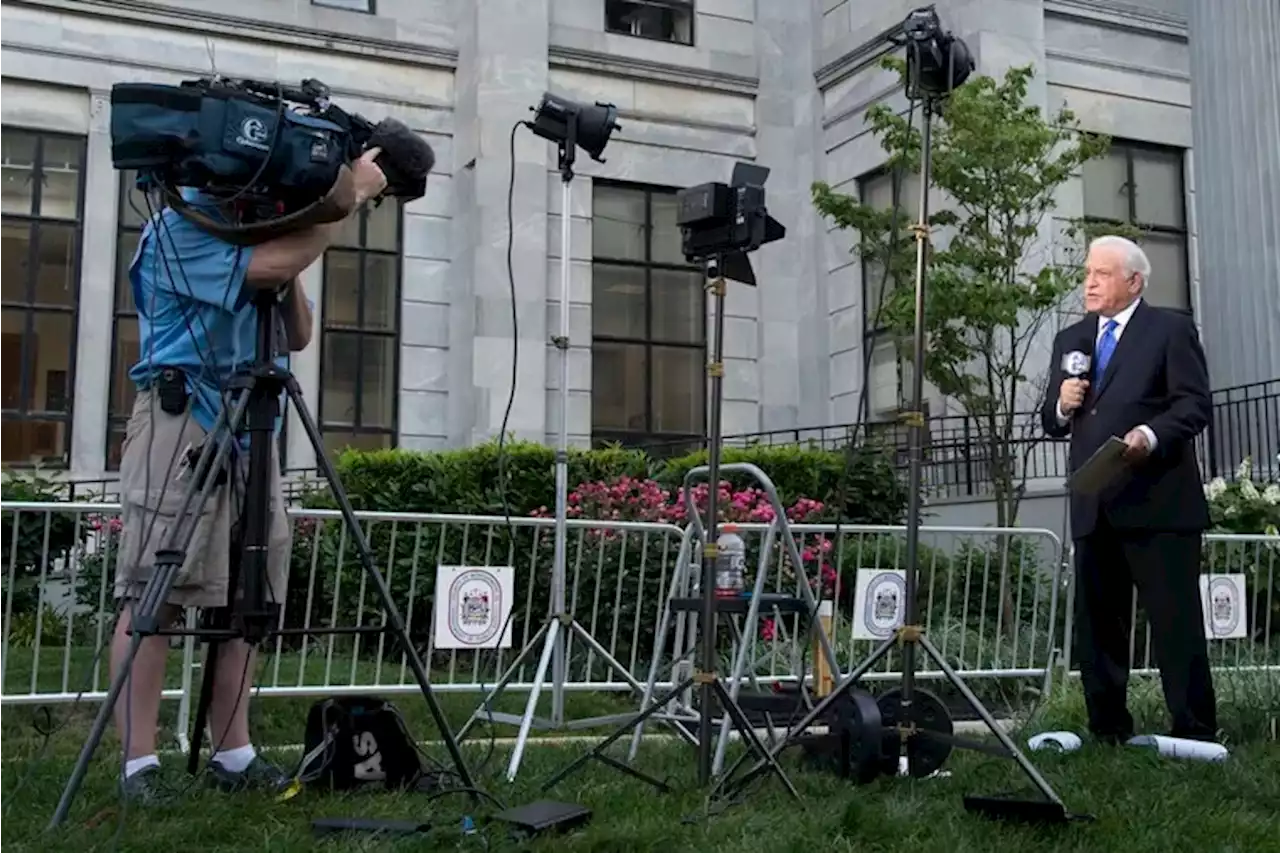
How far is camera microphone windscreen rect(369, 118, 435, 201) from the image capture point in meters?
4.24

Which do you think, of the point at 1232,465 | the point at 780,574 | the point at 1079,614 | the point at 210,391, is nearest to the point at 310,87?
the point at 210,391

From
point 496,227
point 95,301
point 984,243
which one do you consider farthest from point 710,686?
point 95,301

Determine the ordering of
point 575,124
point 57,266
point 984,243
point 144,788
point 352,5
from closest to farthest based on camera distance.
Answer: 1. point 144,788
2. point 575,124
3. point 984,243
4. point 57,266
5. point 352,5

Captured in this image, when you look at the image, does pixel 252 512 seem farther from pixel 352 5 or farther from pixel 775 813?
pixel 352 5

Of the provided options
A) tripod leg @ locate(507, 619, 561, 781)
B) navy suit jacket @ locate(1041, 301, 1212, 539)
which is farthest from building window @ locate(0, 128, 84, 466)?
navy suit jacket @ locate(1041, 301, 1212, 539)

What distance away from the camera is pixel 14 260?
14.5 meters

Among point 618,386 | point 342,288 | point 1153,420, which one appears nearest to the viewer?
point 1153,420

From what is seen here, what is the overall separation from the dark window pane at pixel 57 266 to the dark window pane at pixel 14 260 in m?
0.14

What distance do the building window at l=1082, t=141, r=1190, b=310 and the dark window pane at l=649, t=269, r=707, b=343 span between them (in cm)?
487

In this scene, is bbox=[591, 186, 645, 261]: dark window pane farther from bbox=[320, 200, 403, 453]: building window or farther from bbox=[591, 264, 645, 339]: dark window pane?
bbox=[320, 200, 403, 453]: building window

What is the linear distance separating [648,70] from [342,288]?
4766 millimetres

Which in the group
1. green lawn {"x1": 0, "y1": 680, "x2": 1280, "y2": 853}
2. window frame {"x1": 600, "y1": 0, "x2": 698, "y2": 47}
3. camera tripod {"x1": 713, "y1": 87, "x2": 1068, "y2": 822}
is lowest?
green lawn {"x1": 0, "y1": 680, "x2": 1280, "y2": 853}

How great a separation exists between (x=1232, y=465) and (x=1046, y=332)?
2.23 m

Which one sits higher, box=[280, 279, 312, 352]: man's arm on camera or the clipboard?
box=[280, 279, 312, 352]: man's arm on camera
